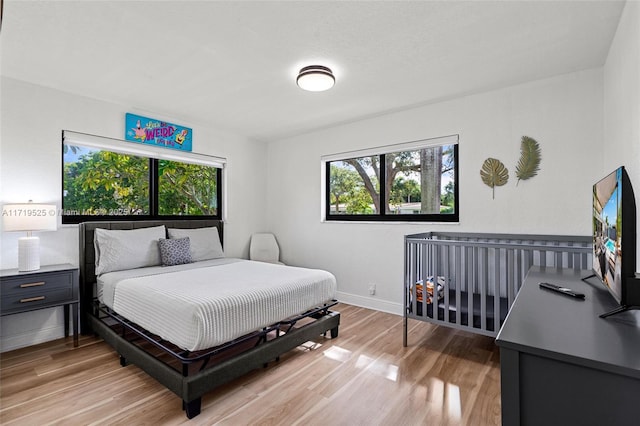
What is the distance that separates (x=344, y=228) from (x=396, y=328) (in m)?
1.44

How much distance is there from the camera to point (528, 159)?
2.82 metres

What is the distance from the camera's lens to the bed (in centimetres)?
194

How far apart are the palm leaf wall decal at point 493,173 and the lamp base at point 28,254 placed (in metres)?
4.06

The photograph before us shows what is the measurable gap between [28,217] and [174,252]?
3.97 feet

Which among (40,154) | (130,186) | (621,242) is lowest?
(621,242)

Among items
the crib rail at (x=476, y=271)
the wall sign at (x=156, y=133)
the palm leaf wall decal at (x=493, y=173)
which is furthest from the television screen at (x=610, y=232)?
the wall sign at (x=156, y=133)

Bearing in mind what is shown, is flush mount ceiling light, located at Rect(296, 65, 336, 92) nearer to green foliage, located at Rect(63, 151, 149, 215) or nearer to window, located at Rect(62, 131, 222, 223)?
window, located at Rect(62, 131, 222, 223)

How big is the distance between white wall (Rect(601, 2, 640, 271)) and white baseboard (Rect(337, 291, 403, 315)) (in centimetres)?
228

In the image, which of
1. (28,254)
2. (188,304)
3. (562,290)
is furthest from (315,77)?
(28,254)

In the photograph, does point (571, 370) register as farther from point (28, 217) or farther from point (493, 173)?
point (28, 217)

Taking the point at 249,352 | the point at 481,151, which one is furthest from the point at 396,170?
the point at 249,352

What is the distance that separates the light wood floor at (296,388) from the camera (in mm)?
1810

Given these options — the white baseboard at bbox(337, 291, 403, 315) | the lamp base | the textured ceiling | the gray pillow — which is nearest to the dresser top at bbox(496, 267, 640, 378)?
the textured ceiling

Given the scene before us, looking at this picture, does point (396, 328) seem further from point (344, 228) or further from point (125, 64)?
point (125, 64)
